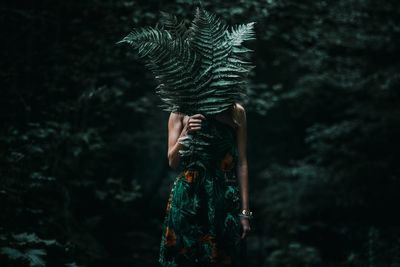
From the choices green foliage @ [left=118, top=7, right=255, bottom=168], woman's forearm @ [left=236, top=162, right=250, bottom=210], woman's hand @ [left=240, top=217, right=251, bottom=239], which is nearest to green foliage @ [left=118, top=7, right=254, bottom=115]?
green foliage @ [left=118, top=7, right=255, bottom=168]

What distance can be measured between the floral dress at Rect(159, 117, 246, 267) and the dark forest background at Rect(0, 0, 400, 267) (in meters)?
0.97

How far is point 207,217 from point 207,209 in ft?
0.18

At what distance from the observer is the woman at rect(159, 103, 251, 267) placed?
328 centimetres

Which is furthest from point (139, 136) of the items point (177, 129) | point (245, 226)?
point (245, 226)

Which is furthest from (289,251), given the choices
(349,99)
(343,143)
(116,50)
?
(116,50)

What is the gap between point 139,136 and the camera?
8438mm

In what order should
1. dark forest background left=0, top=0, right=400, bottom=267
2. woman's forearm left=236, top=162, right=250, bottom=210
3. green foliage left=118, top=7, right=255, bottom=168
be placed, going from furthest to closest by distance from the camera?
dark forest background left=0, top=0, right=400, bottom=267
woman's forearm left=236, top=162, right=250, bottom=210
green foliage left=118, top=7, right=255, bottom=168

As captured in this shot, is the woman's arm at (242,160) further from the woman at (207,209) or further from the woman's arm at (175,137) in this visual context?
the woman's arm at (175,137)

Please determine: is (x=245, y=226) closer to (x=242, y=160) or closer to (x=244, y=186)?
(x=244, y=186)

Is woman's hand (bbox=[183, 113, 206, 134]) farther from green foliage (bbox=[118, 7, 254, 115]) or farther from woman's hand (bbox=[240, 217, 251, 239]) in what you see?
woman's hand (bbox=[240, 217, 251, 239])

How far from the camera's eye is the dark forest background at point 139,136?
193 inches

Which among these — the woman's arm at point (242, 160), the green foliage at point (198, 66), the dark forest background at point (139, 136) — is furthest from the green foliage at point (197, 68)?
the dark forest background at point (139, 136)

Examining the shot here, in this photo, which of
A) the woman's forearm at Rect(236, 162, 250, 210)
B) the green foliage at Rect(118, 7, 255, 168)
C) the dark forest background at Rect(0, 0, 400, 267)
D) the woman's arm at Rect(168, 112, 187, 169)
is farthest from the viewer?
the dark forest background at Rect(0, 0, 400, 267)

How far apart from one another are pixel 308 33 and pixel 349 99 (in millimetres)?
1317
